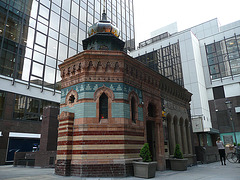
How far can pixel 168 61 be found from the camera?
1877 inches

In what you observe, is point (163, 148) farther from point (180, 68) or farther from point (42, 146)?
point (180, 68)

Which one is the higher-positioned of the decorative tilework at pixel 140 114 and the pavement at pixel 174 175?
the decorative tilework at pixel 140 114

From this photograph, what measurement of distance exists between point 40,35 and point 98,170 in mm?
27168

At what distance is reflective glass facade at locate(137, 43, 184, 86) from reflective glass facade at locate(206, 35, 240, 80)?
7969 mm

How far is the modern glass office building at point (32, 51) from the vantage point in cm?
2633

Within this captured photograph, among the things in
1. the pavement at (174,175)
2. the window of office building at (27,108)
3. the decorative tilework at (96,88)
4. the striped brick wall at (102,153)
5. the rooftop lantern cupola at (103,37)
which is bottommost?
the pavement at (174,175)

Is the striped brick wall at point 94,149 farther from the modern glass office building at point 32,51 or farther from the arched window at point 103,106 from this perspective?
the modern glass office building at point 32,51

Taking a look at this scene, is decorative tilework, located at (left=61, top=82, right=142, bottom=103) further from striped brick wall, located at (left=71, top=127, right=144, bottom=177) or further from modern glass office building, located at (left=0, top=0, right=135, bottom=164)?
modern glass office building, located at (left=0, top=0, right=135, bottom=164)

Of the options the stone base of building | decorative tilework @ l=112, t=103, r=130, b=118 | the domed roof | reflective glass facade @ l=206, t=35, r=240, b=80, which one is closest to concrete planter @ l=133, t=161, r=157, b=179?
the stone base of building

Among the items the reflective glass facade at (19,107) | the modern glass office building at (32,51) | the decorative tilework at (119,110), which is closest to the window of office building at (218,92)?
the modern glass office building at (32,51)

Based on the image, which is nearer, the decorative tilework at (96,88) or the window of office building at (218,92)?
the decorative tilework at (96,88)

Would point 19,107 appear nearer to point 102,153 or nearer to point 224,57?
point 102,153

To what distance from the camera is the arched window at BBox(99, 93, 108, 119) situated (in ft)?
42.3

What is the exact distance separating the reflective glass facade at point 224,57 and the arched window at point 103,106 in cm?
4022
